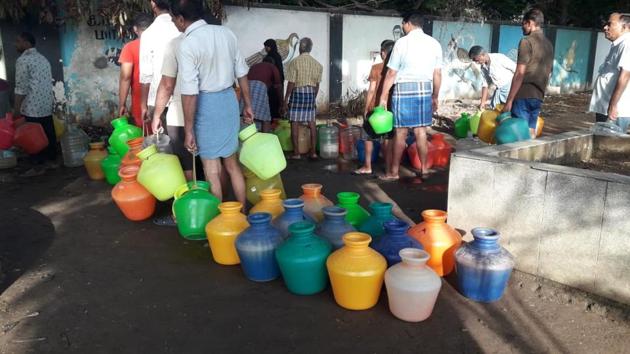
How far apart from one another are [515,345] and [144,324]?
78.0 inches

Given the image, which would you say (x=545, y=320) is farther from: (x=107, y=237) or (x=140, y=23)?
(x=140, y=23)

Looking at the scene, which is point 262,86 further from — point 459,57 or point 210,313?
point 459,57

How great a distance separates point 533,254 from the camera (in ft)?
10.9

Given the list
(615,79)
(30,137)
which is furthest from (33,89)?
(615,79)

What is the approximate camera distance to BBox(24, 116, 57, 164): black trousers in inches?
261

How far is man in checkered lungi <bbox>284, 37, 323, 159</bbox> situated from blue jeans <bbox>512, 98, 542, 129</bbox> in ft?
8.48

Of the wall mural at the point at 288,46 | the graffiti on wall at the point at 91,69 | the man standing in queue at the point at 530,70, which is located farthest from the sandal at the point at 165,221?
the wall mural at the point at 288,46

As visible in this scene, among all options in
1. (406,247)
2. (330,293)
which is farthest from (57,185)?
(406,247)

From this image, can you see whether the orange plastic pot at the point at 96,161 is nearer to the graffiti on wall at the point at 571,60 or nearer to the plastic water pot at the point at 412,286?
the plastic water pot at the point at 412,286

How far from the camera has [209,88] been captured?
3.87 metres

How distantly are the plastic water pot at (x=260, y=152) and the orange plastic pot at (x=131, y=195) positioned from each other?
38.3 inches

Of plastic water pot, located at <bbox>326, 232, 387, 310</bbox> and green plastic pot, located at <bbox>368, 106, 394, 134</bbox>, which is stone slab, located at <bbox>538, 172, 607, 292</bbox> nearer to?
plastic water pot, located at <bbox>326, 232, 387, 310</bbox>

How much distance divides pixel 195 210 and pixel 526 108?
3506mm

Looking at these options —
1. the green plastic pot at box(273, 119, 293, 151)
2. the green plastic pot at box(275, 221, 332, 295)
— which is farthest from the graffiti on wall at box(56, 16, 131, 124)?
the green plastic pot at box(275, 221, 332, 295)
